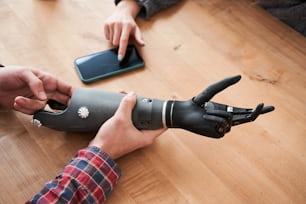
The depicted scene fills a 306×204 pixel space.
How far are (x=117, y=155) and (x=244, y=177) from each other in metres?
0.22

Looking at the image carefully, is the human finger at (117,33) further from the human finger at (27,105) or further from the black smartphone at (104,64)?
the human finger at (27,105)

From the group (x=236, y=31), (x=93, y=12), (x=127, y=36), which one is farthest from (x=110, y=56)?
(x=236, y=31)

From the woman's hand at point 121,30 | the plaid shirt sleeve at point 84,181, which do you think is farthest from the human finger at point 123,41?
the plaid shirt sleeve at point 84,181

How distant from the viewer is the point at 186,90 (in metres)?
0.79

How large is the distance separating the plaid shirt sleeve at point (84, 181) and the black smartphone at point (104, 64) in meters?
0.19

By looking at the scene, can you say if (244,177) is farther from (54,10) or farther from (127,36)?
(54,10)

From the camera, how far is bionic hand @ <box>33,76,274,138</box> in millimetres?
638

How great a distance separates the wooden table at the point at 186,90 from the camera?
66 cm

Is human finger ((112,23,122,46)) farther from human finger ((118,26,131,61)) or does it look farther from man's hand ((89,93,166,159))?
man's hand ((89,93,166,159))

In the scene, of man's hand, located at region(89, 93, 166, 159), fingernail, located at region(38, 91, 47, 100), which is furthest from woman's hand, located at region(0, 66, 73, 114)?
man's hand, located at region(89, 93, 166, 159)

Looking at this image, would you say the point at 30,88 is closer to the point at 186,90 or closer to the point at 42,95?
the point at 42,95

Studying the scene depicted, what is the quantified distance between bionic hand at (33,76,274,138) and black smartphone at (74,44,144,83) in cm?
10

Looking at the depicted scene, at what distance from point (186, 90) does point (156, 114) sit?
13 centimetres

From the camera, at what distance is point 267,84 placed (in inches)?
31.5
